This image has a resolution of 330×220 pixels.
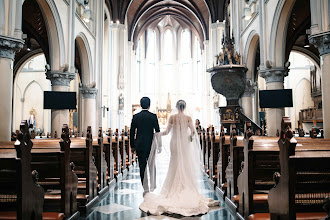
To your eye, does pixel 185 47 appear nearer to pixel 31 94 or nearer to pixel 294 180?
pixel 31 94

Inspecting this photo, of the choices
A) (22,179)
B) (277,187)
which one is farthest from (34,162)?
(277,187)

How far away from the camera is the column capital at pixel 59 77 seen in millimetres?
10305

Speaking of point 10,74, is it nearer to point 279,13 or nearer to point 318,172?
point 318,172

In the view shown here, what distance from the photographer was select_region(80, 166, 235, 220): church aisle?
3.96 m

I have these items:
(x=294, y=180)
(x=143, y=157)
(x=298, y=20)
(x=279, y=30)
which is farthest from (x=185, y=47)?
(x=294, y=180)

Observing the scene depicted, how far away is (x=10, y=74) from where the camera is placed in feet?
23.0

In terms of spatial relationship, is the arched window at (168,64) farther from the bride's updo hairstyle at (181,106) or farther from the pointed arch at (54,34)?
the bride's updo hairstyle at (181,106)

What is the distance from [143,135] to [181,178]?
916mm

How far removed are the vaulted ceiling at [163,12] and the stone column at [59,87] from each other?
9.60 m

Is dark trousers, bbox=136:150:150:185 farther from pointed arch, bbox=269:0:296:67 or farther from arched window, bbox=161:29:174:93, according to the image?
arched window, bbox=161:29:174:93

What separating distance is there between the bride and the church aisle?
15 cm

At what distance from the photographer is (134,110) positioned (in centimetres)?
2559

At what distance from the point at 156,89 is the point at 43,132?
16226 mm

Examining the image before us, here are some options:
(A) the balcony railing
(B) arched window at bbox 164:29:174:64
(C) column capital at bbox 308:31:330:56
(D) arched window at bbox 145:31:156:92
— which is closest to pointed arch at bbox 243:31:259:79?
(C) column capital at bbox 308:31:330:56
